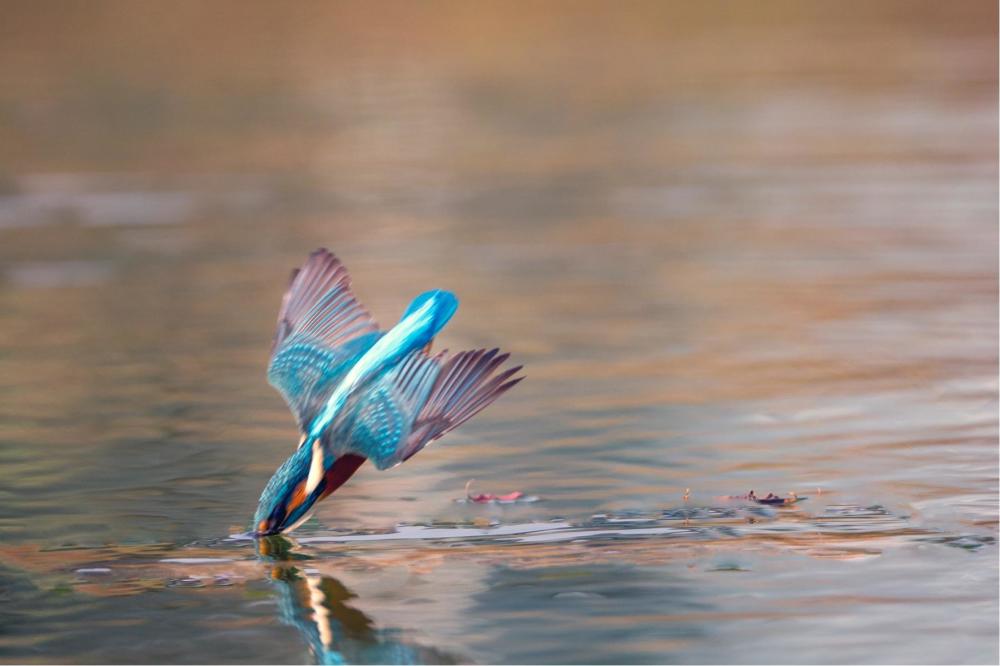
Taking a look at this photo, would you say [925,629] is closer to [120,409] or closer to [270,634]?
[270,634]

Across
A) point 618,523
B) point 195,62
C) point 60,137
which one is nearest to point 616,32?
point 195,62

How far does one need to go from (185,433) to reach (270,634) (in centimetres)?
190

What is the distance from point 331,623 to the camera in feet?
14.1

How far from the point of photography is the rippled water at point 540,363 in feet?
14.2

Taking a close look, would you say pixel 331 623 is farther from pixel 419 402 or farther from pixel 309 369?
pixel 309 369

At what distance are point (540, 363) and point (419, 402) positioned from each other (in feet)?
8.38

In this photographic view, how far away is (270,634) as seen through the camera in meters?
4.23

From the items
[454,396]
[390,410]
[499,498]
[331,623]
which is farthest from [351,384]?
[499,498]

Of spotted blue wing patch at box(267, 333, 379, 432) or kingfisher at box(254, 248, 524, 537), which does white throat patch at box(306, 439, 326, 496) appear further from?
spotted blue wing patch at box(267, 333, 379, 432)

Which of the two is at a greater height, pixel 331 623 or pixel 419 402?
pixel 419 402

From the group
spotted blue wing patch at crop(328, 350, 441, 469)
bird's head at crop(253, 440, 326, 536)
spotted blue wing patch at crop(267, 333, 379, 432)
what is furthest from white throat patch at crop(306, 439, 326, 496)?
spotted blue wing patch at crop(267, 333, 379, 432)

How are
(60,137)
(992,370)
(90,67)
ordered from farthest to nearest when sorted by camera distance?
(90,67) < (60,137) < (992,370)

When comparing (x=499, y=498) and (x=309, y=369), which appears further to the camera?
(x=499, y=498)

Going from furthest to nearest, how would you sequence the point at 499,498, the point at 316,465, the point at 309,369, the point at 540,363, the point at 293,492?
the point at 540,363 < the point at 499,498 < the point at 309,369 < the point at 293,492 < the point at 316,465
